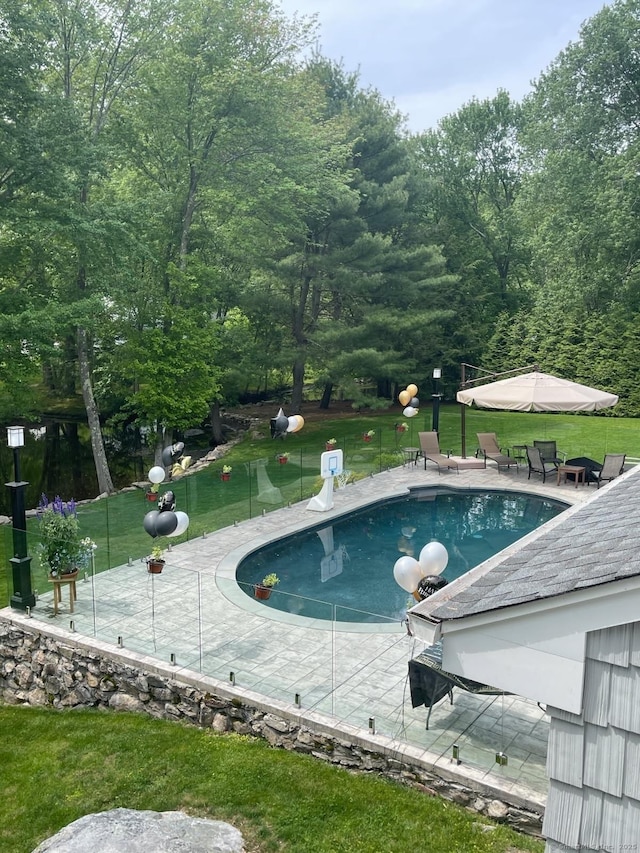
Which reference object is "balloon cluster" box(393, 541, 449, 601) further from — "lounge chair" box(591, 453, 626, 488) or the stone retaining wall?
"lounge chair" box(591, 453, 626, 488)

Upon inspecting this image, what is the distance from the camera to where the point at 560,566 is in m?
3.87

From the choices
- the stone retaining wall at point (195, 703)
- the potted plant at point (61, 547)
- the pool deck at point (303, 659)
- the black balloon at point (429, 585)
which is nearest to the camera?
the stone retaining wall at point (195, 703)

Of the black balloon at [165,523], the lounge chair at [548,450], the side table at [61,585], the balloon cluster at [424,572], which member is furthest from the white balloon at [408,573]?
the lounge chair at [548,450]

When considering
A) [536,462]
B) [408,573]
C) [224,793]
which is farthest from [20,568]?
[536,462]

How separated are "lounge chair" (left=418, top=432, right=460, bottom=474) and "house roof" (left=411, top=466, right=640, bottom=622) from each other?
1472 cm

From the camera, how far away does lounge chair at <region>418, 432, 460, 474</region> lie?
19688mm

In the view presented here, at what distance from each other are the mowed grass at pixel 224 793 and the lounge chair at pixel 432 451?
515 inches

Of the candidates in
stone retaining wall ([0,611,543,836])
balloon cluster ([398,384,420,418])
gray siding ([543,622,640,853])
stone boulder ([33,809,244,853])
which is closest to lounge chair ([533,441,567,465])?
balloon cluster ([398,384,420,418])

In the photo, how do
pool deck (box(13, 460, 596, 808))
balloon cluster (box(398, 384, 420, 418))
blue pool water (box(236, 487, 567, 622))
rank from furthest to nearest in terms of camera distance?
1. balloon cluster (box(398, 384, 420, 418))
2. blue pool water (box(236, 487, 567, 622))
3. pool deck (box(13, 460, 596, 808))

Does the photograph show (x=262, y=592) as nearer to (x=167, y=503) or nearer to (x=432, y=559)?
(x=167, y=503)

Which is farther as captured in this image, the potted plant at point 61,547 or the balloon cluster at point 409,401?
the balloon cluster at point 409,401

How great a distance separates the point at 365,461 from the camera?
19.0 meters

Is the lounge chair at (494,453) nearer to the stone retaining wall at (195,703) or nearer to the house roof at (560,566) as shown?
the stone retaining wall at (195,703)

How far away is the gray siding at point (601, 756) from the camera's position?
3.52 meters
